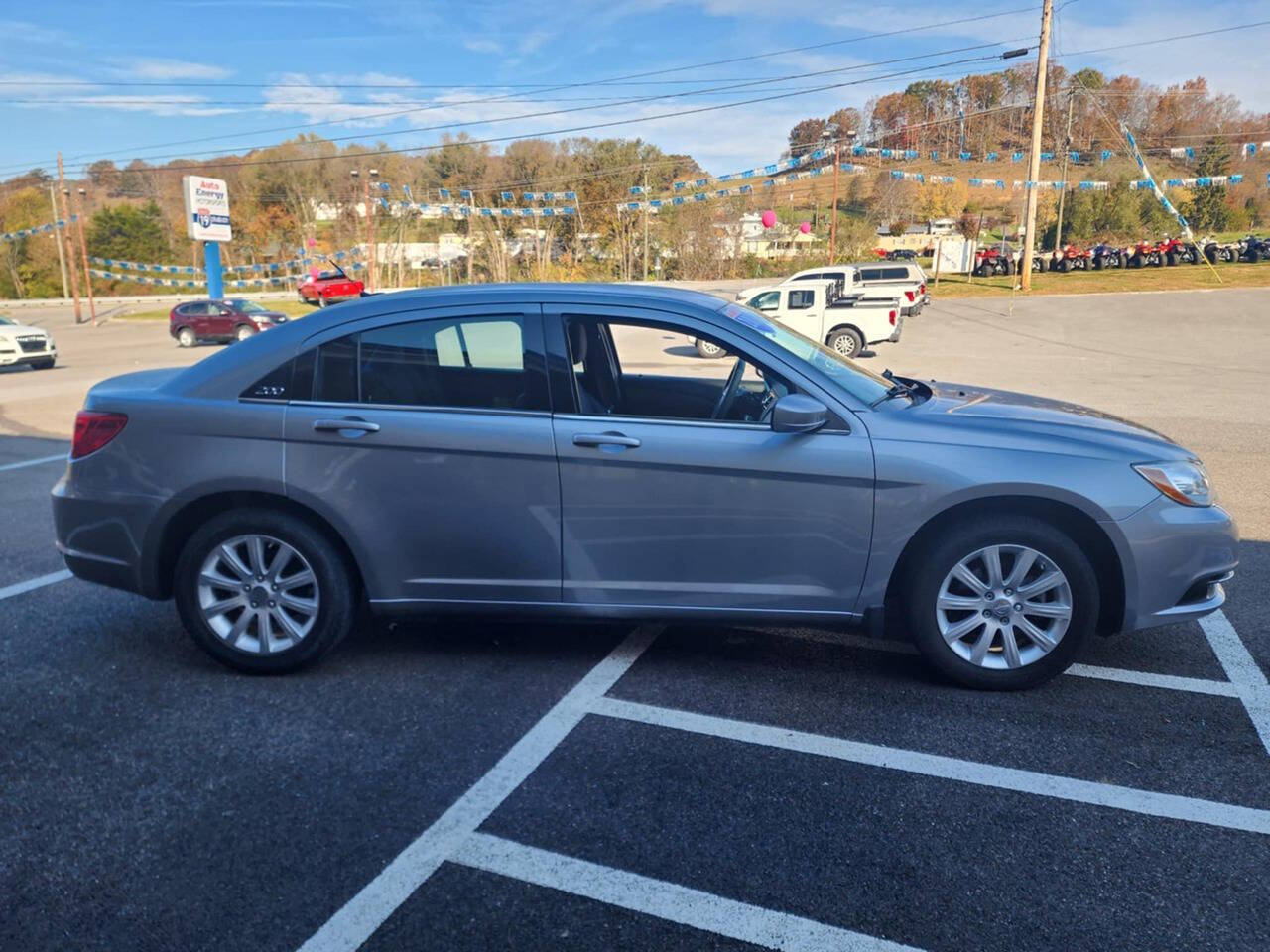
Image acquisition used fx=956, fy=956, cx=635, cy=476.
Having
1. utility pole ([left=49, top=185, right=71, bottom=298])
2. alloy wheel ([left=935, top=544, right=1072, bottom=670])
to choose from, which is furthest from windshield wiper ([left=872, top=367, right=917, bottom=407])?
utility pole ([left=49, top=185, right=71, bottom=298])

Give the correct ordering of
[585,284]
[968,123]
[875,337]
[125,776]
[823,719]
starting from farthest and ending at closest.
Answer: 1. [968,123]
2. [875,337]
3. [585,284]
4. [823,719]
5. [125,776]

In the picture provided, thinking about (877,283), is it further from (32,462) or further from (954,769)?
(954,769)

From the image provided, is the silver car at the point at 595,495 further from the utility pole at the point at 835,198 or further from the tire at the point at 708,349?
the utility pole at the point at 835,198

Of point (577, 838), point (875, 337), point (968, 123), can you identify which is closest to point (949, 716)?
point (577, 838)

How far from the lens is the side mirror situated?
372 cm

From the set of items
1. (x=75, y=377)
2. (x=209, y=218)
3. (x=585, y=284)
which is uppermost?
(x=209, y=218)

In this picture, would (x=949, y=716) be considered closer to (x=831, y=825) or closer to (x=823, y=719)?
(x=823, y=719)

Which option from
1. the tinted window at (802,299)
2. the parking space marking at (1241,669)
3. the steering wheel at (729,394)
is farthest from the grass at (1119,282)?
the steering wheel at (729,394)

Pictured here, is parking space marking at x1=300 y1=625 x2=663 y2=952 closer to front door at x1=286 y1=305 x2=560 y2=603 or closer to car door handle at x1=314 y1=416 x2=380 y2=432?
front door at x1=286 y1=305 x2=560 y2=603

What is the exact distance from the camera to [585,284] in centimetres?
426

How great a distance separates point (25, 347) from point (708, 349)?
72.6 ft

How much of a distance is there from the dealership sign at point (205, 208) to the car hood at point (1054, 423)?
130 feet

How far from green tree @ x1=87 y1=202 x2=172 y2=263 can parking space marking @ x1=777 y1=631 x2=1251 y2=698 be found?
73.7 metres

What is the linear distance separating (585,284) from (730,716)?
1961mm
